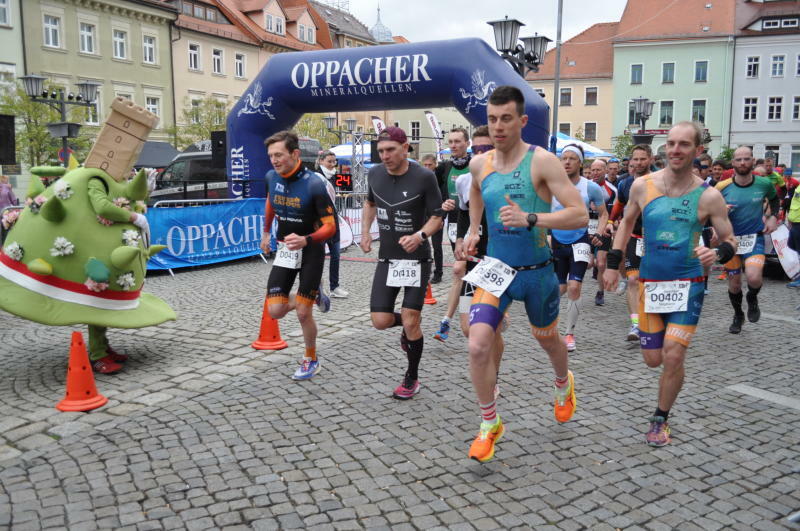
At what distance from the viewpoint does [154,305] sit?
6125 mm

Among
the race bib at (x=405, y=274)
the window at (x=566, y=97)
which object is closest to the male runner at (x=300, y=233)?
the race bib at (x=405, y=274)

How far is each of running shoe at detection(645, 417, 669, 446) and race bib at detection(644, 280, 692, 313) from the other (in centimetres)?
69

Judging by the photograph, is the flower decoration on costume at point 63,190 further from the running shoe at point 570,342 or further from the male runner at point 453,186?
the running shoe at point 570,342

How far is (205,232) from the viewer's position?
12508mm

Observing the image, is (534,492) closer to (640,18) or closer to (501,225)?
(501,225)

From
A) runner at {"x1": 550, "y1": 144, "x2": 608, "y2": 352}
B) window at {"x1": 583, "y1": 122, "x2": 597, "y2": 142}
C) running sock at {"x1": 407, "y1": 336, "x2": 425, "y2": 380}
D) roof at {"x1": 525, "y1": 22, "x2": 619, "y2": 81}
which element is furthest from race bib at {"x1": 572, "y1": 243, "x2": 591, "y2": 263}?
window at {"x1": 583, "y1": 122, "x2": 597, "y2": 142}

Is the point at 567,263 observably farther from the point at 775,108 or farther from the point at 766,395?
the point at 775,108

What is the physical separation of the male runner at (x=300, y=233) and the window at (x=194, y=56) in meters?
39.0

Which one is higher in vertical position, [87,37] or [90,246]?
[87,37]

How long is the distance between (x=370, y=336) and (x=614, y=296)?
4.41m

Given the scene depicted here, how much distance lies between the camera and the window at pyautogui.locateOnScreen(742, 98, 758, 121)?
53562 millimetres

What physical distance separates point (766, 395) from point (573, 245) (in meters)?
2.19

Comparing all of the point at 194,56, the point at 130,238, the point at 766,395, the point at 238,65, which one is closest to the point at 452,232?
the point at 130,238

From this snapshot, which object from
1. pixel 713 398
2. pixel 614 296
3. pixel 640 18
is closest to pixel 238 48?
pixel 640 18
